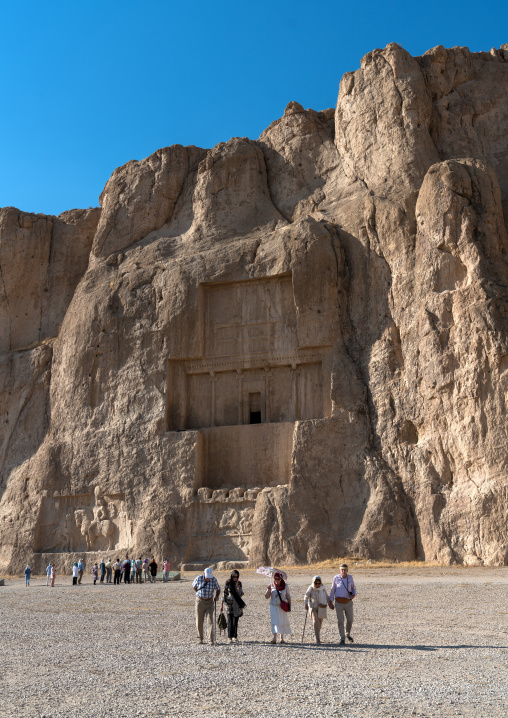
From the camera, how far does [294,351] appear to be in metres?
33.5

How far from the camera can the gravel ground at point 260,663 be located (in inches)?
303

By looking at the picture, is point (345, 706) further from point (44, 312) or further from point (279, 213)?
point (44, 312)

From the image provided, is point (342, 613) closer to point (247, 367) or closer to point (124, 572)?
point (124, 572)

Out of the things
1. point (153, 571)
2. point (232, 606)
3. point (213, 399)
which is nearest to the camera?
point (232, 606)

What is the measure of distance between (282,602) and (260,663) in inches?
71.1

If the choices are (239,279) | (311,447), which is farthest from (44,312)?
(311,447)

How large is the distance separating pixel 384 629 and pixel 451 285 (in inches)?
726

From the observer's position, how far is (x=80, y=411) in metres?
36.1

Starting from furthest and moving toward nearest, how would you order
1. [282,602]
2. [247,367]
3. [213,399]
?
[213,399] < [247,367] < [282,602]

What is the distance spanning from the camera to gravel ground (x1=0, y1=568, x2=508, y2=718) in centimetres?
769

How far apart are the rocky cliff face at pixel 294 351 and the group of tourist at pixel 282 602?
15322 mm

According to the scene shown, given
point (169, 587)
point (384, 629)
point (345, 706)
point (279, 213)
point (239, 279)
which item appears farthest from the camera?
point (279, 213)

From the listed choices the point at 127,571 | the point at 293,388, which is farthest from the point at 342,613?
the point at 293,388

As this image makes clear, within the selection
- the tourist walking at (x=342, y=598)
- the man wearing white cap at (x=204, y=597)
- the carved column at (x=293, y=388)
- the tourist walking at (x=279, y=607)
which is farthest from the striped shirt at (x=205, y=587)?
the carved column at (x=293, y=388)
